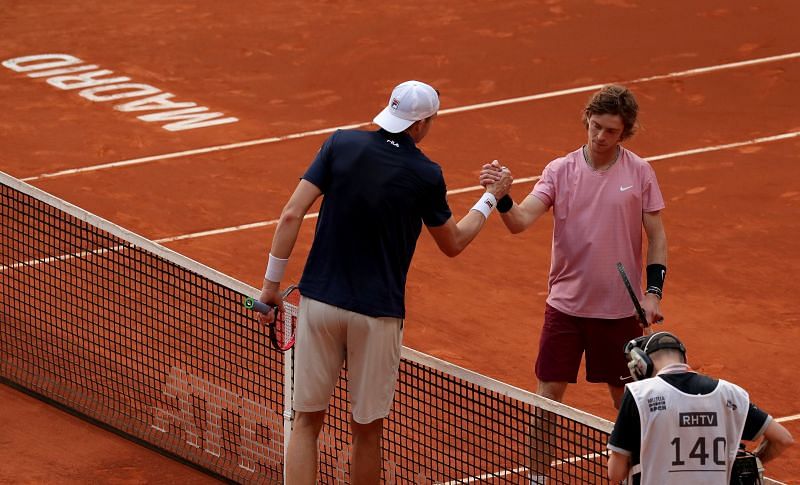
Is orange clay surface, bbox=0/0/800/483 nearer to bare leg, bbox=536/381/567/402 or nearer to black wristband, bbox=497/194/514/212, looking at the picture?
bare leg, bbox=536/381/567/402

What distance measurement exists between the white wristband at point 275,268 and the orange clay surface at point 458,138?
83.2 inches

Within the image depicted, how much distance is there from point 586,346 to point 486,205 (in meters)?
0.93

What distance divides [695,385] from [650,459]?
0.33 metres

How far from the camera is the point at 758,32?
19.2 metres

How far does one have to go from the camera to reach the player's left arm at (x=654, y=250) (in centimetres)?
726

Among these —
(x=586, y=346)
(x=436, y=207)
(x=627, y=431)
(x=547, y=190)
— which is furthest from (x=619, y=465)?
(x=547, y=190)

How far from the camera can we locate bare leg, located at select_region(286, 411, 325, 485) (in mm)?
6863

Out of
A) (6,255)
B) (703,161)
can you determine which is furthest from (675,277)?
(6,255)

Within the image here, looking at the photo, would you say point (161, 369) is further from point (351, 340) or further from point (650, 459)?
point (650, 459)

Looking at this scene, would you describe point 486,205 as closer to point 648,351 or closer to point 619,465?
point 648,351

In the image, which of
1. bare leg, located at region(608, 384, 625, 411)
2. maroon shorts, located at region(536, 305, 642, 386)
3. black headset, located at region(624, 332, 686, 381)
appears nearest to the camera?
black headset, located at region(624, 332, 686, 381)

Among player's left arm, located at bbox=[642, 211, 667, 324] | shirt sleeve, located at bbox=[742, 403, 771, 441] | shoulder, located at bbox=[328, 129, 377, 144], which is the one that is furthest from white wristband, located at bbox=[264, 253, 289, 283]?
shirt sleeve, located at bbox=[742, 403, 771, 441]

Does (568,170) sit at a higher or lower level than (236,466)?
higher

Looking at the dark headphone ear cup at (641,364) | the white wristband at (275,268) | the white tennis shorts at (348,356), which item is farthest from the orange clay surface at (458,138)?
the dark headphone ear cup at (641,364)
